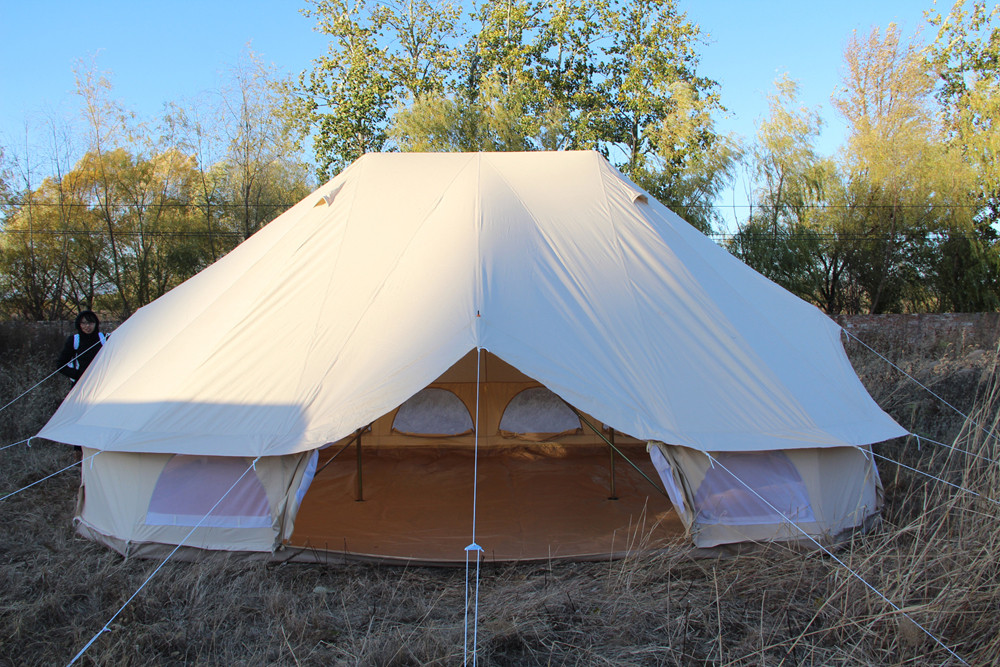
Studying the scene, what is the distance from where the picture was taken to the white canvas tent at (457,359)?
3.67 metres

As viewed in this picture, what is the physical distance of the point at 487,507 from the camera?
192 inches

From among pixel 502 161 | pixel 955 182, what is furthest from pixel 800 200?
pixel 502 161

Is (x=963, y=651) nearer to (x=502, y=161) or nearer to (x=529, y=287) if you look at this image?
(x=529, y=287)

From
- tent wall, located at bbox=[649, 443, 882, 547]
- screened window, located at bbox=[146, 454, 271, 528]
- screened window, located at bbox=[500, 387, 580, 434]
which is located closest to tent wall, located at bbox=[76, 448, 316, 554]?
screened window, located at bbox=[146, 454, 271, 528]

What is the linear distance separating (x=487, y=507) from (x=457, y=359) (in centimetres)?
164

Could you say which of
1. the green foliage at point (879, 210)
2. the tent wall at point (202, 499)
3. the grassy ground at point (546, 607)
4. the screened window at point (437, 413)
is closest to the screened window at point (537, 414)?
the screened window at point (437, 413)

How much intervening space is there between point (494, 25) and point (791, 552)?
1636cm

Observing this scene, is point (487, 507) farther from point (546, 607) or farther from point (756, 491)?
point (756, 491)

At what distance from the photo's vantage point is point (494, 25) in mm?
17203

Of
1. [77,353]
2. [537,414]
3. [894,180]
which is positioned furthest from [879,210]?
[77,353]

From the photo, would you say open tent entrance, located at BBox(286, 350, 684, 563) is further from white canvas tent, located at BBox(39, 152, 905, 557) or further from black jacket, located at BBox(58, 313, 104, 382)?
black jacket, located at BBox(58, 313, 104, 382)

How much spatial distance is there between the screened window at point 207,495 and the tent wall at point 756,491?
212 cm

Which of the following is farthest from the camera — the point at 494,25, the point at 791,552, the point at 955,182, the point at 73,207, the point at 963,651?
the point at 494,25

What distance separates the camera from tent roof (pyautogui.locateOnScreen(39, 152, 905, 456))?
3711 mm
